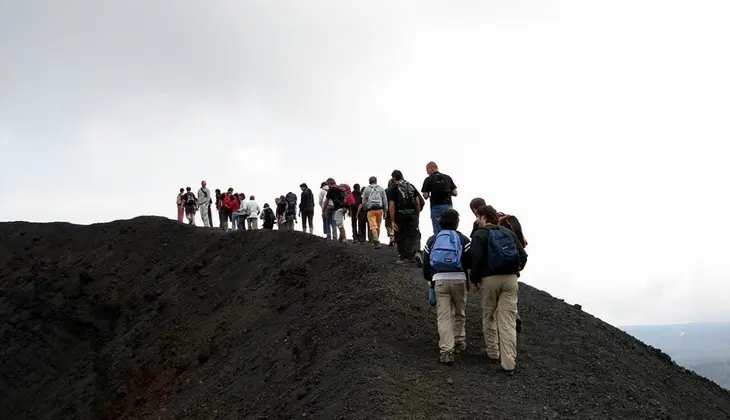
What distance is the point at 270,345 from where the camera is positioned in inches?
527

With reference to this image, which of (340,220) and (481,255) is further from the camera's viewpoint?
(340,220)

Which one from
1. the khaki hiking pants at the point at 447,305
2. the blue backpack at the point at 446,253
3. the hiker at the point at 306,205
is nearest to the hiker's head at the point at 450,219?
the blue backpack at the point at 446,253

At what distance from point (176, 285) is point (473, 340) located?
13050 mm

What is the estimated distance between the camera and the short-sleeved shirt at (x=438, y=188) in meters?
15.0

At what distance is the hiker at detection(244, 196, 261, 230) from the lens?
2739cm

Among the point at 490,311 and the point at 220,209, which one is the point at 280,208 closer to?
the point at 220,209

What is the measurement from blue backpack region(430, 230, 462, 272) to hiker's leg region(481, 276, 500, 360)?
514 mm

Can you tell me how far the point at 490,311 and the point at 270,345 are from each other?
4688 millimetres

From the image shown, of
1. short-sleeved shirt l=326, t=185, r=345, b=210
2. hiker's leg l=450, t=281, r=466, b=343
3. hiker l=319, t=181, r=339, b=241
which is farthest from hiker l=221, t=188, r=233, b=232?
hiker's leg l=450, t=281, r=466, b=343

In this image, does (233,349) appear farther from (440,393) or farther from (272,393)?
(440,393)

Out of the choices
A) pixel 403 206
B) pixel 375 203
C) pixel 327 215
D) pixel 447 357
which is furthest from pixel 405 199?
pixel 327 215

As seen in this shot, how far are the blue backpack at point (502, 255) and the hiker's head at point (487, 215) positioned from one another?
1.73ft

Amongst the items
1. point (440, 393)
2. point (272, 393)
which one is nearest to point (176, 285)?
point (272, 393)

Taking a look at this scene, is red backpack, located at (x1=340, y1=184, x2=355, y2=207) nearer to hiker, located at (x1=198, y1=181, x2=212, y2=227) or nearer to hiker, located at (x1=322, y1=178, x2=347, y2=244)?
hiker, located at (x1=322, y1=178, x2=347, y2=244)
